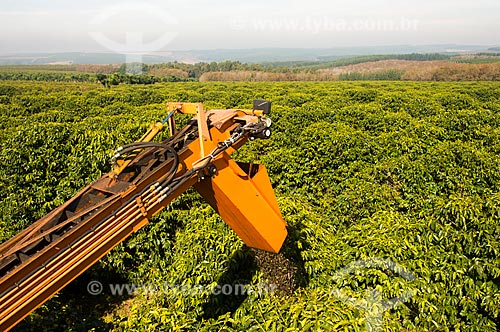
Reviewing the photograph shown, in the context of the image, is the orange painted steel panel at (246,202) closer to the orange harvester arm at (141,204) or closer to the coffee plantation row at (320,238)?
the orange harvester arm at (141,204)

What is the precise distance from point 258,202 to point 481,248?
148 inches

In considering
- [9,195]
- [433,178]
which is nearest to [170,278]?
[9,195]

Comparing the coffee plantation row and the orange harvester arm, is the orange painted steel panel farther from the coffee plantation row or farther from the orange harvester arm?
the coffee plantation row

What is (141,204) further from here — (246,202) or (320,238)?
(320,238)

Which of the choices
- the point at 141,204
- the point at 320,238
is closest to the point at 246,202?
the point at 141,204

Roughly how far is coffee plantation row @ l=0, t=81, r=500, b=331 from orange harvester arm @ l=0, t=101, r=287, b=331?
4.81 feet

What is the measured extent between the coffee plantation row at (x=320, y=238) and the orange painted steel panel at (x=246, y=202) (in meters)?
0.99

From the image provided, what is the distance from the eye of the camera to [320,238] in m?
6.66

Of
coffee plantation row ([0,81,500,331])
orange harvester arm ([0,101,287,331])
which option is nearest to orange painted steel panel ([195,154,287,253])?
orange harvester arm ([0,101,287,331])

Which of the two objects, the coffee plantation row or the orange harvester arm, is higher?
the orange harvester arm

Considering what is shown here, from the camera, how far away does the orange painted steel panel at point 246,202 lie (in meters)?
3.70

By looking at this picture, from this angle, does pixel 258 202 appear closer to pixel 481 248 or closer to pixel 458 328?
pixel 458 328

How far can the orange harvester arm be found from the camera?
2568 mm

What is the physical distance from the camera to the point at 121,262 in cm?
770
